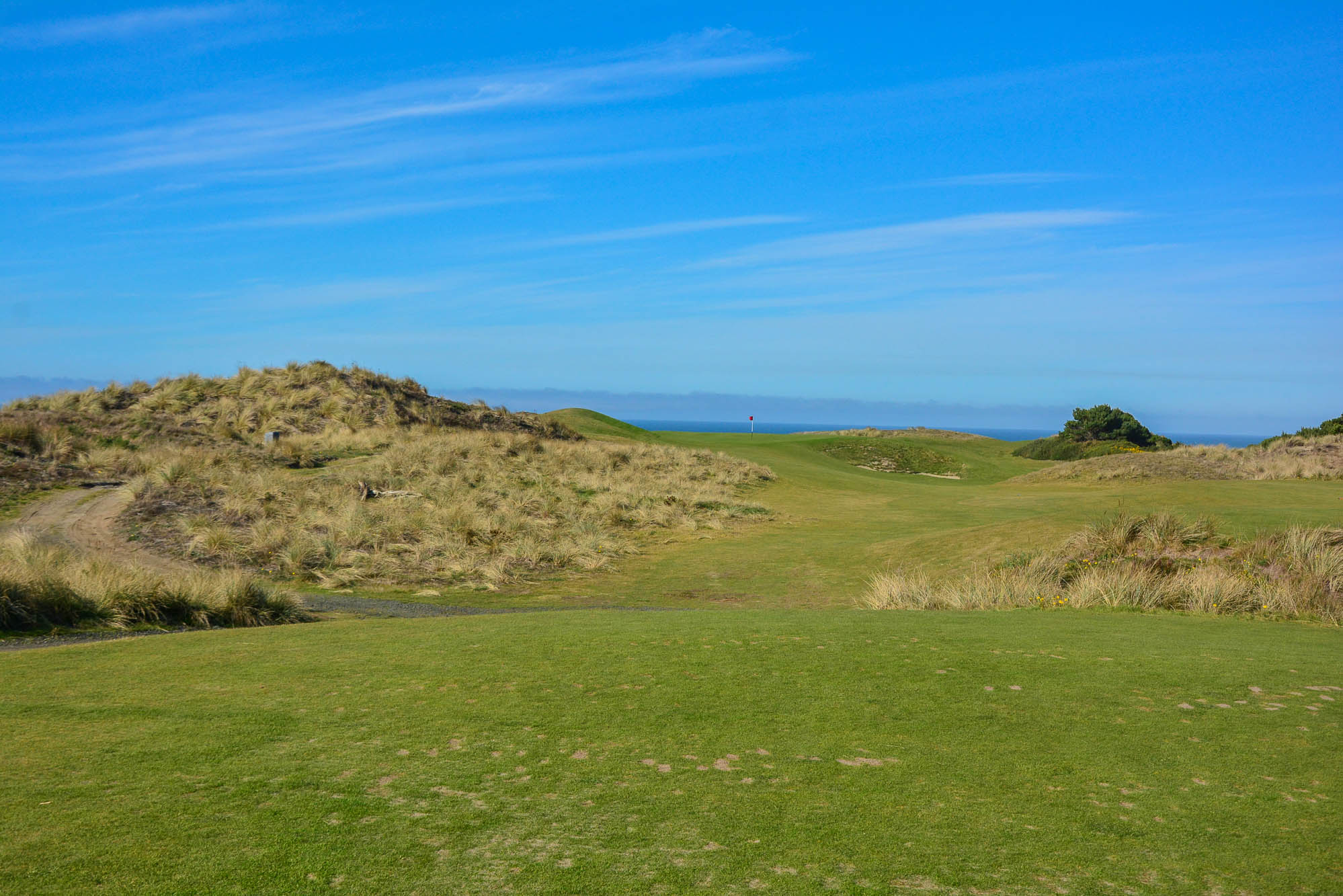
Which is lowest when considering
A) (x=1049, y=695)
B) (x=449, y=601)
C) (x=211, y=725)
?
(x=449, y=601)

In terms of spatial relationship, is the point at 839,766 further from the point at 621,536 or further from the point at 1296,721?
the point at 621,536

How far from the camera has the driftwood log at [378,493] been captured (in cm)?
2478

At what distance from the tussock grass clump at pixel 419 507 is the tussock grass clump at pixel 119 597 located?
467 centimetres

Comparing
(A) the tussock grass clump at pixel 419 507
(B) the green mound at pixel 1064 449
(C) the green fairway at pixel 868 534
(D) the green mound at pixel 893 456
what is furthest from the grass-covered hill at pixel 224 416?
(B) the green mound at pixel 1064 449

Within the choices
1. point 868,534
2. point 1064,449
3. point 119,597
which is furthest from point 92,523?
point 1064,449

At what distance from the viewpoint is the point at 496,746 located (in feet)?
17.5

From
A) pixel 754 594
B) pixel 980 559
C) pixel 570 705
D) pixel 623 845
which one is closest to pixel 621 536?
pixel 754 594

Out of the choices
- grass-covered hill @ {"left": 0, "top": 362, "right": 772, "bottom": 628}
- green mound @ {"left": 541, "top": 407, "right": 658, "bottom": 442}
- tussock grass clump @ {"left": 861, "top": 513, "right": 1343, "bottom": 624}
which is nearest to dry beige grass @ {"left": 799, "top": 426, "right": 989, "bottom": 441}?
green mound @ {"left": 541, "top": 407, "right": 658, "bottom": 442}

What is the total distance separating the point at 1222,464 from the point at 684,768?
33.4 meters

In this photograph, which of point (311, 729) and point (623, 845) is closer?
point (623, 845)

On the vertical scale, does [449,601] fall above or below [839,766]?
below

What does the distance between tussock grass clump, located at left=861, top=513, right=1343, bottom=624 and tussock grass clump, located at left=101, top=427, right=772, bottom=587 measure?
366 inches

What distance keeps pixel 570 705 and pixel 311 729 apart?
1.68 m

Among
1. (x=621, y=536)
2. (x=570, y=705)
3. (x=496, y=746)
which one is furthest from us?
(x=621, y=536)
